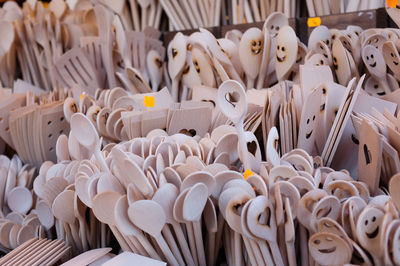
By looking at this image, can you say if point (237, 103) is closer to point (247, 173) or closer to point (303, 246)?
point (247, 173)

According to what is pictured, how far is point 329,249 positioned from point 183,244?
0.25m

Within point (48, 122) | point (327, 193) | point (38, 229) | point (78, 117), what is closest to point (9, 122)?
point (48, 122)

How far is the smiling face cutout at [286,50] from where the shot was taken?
1.17m

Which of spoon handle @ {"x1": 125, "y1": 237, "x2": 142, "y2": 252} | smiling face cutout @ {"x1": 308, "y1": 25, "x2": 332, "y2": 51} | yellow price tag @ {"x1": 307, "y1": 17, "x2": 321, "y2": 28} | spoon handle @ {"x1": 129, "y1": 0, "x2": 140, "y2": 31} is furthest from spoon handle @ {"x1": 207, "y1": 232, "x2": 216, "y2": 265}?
spoon handle @ {"x1": 129, "y1": 0, "x2": 140, "y2": 31}

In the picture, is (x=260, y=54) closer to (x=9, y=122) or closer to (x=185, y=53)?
(x=185, y=53)

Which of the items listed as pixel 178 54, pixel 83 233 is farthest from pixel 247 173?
pixel 178 54

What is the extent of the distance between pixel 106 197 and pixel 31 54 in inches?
56.2

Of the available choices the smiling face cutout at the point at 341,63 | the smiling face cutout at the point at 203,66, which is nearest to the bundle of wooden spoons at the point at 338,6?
the smiling face cutout at the point at 341,63

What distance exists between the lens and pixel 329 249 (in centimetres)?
60

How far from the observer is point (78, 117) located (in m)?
0.81

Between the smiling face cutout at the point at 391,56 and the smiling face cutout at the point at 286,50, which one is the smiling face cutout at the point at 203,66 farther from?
the smiling face cutout at the point at 391,56

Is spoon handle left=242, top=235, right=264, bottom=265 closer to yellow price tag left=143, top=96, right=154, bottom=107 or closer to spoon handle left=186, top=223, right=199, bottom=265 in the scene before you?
spoon handle left=186, top=223, right=199, bottom=265

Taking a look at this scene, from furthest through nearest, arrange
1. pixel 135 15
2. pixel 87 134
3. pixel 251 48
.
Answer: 1. pixel 135 15
2. pixel 251 48
3. pixel 87 134

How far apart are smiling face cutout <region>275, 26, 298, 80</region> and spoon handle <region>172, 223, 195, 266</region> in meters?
0.60
